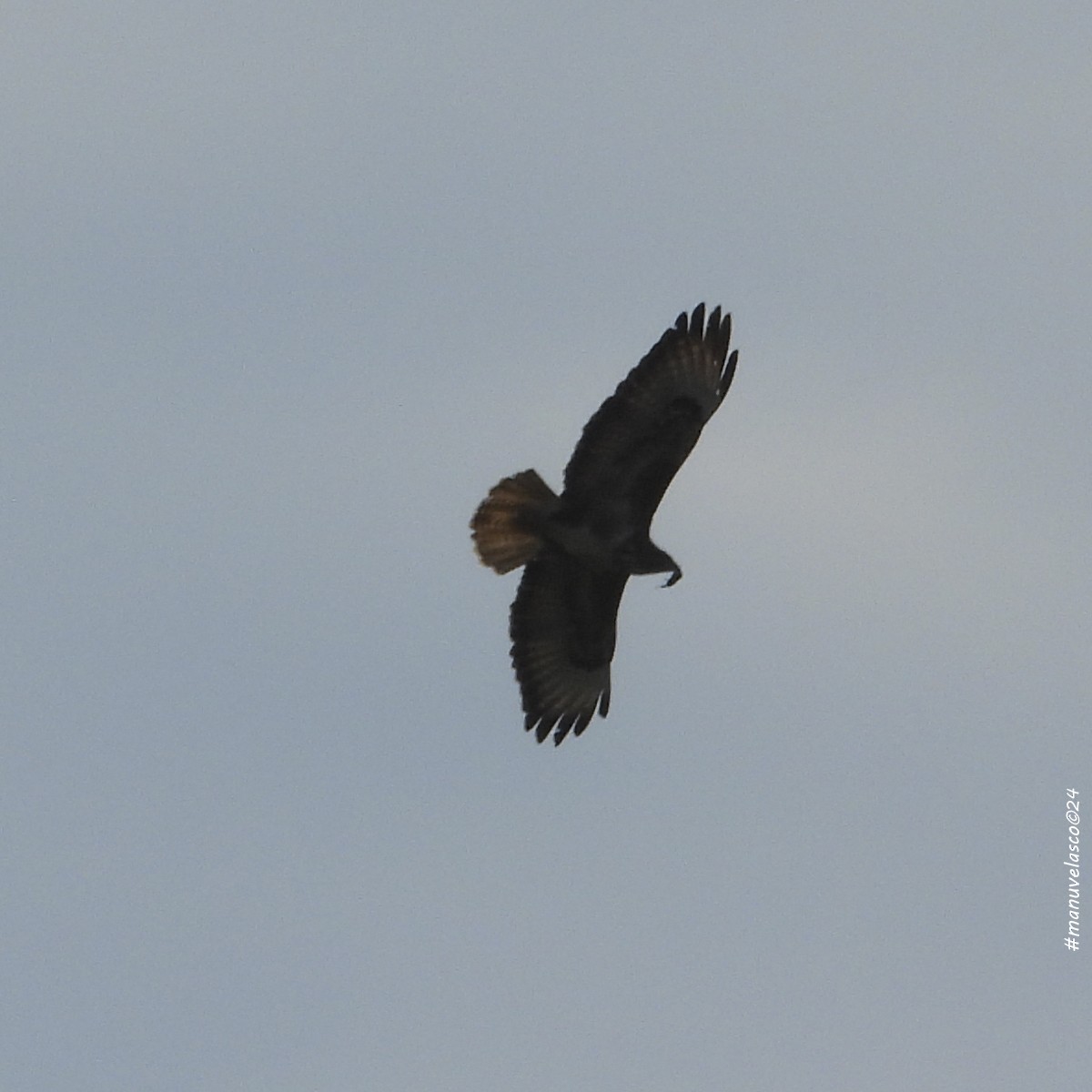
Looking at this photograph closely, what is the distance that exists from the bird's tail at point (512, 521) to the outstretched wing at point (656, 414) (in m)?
0.24

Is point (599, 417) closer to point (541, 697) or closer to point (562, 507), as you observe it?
point (562, 507)

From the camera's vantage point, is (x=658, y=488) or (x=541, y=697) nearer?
(x=658, y=488)

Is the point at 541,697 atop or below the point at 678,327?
below

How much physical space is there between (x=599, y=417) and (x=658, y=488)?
0.69m

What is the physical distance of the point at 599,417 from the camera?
20562mm

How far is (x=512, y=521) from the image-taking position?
2092cm

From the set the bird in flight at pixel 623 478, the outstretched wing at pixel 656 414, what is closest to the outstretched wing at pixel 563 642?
the bird in flight at pixel 623 478

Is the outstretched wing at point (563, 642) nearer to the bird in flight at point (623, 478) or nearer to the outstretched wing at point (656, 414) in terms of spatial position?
the bird in flight at point (623, 478)

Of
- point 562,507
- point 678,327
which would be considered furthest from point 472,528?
point 678,327

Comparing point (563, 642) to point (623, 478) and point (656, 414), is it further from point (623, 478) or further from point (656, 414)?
point (656, 414)

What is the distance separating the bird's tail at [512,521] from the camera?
2077cm

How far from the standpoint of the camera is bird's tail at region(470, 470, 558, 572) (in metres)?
20.8

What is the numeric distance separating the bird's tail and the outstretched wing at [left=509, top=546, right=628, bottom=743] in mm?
481

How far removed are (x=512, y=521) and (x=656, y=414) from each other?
1312 mm
